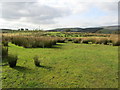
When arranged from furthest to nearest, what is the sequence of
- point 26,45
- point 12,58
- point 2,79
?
1. point 26,45
2. point 12,58
3. point 2,79

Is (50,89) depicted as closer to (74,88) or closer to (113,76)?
(74,88)

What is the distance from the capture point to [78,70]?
4023 mm

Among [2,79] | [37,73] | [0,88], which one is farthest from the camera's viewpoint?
[37,73]

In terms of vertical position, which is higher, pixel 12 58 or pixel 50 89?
pixel 12 58

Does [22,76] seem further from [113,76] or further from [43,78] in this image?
[113,76]

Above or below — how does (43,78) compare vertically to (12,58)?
below

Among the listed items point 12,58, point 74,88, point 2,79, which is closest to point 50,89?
point 74,88

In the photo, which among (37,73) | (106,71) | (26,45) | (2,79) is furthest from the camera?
(26,45)

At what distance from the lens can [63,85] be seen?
295cm

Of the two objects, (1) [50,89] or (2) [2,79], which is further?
(2) [2,79]

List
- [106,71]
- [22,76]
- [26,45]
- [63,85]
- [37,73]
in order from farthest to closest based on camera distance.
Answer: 1. [26,45]
2. [106,71]
3. [37,73]
4. [22,76]
5. [63,85]

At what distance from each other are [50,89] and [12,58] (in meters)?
2.13

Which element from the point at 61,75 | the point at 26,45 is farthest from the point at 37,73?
the point at 26,45

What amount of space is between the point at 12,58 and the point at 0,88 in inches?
65.8
